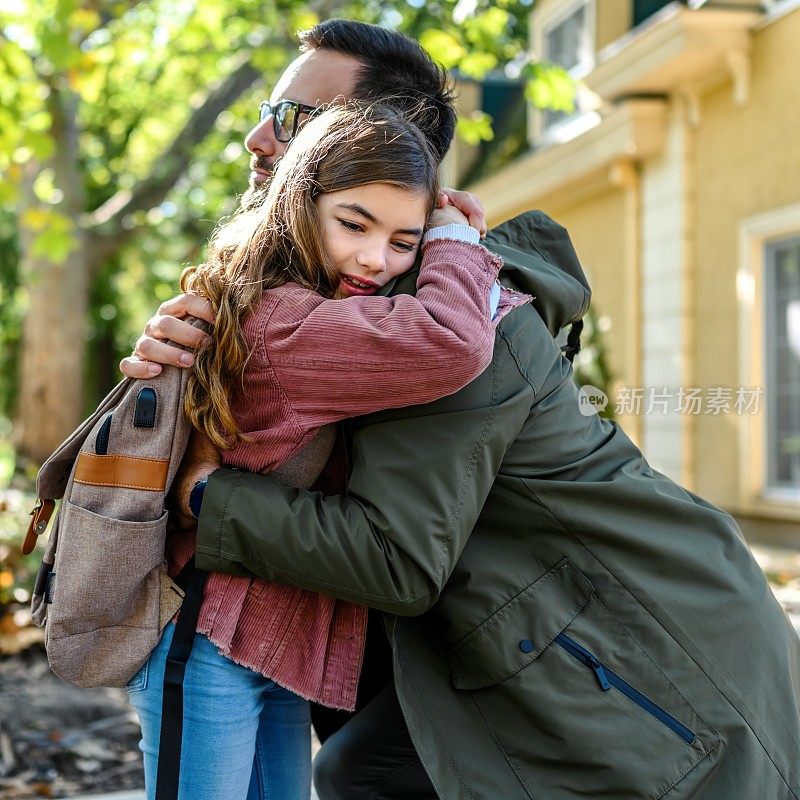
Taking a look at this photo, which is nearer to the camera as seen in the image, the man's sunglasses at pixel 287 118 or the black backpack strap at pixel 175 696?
the black backpack strap at pixel 175 696

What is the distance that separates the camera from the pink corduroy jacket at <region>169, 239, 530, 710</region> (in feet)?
5.94

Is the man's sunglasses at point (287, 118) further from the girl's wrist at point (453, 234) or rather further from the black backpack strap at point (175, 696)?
the black backpack strap at point (175, 696)

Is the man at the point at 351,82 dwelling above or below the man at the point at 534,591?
above

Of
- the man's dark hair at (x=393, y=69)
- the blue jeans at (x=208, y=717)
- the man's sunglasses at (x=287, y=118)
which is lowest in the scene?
the blue jeans at (x=208, y=717)

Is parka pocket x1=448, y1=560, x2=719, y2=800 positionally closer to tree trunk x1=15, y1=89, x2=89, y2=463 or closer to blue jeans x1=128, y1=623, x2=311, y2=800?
blue jeans x1=128, y1=623, x2=311, y2=800

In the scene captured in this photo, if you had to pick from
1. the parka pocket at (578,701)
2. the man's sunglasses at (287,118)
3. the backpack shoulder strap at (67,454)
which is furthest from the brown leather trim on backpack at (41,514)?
the man's sunglasses at (287,118)

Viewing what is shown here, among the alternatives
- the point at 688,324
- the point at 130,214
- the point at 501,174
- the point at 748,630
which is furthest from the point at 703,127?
the point at 748,630

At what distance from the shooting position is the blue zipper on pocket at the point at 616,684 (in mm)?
1877

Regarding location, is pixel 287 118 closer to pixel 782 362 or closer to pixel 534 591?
pixel 534 591

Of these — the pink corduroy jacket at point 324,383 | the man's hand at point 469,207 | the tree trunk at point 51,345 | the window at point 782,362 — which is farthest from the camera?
the tree trunk at point 51,345

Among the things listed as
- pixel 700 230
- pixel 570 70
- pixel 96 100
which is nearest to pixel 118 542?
pixel 700 230

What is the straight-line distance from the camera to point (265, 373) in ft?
6.13

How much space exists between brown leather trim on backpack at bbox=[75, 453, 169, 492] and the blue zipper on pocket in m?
0.80

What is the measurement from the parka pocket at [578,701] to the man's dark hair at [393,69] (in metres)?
1.11
